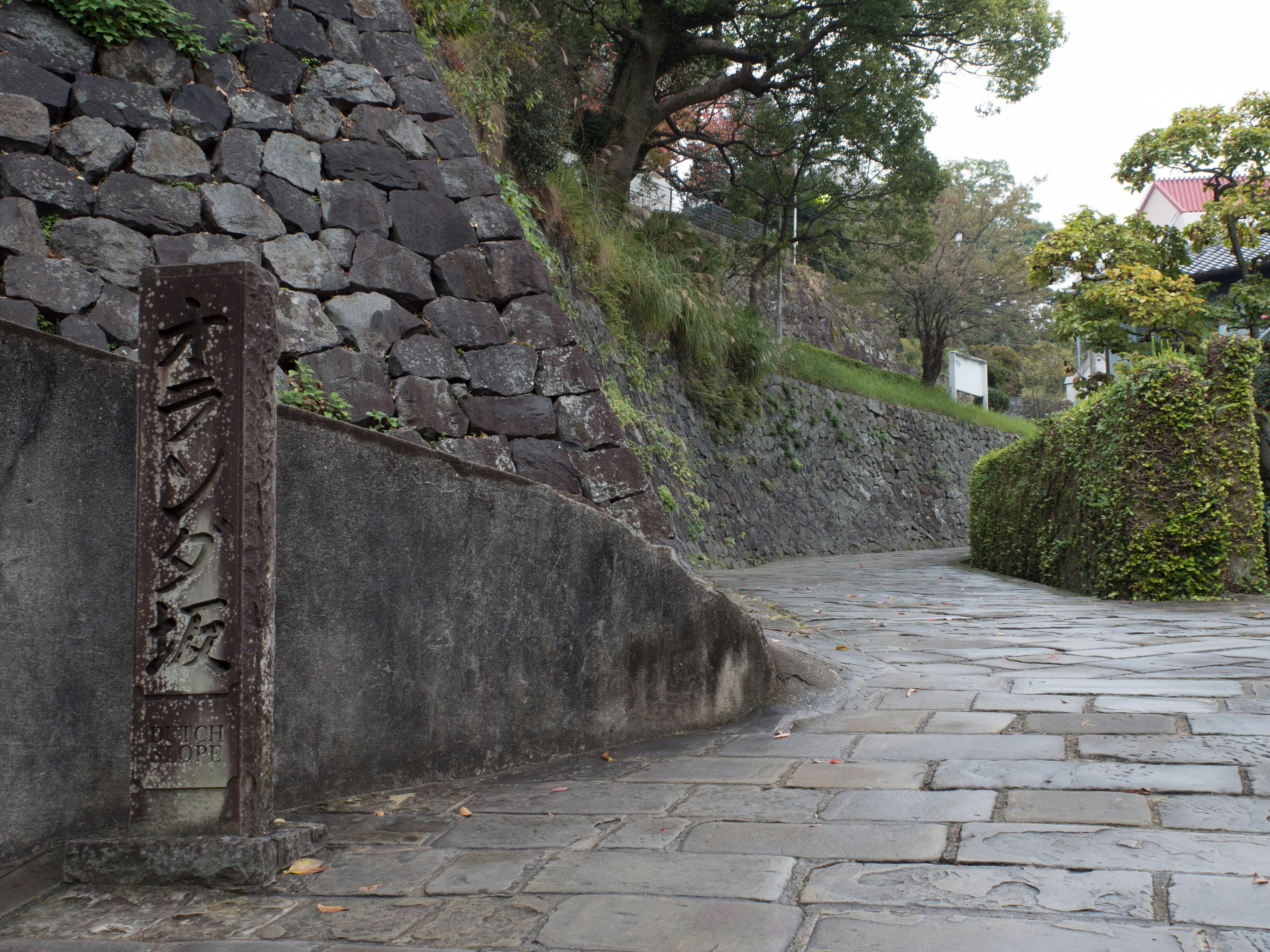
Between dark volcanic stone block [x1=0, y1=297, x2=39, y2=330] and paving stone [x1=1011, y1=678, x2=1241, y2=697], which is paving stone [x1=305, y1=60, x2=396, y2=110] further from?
paving stone [x1=1011, y1=678, x2=1241, y2=697]

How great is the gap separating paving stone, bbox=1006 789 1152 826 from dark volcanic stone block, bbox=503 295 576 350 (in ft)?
14.5

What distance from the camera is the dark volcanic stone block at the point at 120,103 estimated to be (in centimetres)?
561

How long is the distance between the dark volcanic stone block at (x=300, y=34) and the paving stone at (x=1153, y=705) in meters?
6.46

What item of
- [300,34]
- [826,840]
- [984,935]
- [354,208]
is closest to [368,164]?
[354,208]

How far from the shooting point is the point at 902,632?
6.60m

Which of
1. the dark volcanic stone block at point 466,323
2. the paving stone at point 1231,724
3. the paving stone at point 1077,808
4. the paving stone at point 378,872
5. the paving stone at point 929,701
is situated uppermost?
the dark volcanic stone block at point 466,323

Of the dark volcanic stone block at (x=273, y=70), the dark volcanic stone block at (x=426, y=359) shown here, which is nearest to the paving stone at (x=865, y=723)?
the dark volcanic stone block at (x=426, y=359)

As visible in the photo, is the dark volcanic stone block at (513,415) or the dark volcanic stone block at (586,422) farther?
the dark volcanic stone block at (586,422)

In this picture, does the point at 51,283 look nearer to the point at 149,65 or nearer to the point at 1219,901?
the point at 149,65

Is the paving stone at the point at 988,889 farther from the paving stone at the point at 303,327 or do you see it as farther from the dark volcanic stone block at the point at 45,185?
the dark volcanic stone block at the point at 45,185

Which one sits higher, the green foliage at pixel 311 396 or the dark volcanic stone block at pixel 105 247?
the dark volcanic stone block at pixel 105 247

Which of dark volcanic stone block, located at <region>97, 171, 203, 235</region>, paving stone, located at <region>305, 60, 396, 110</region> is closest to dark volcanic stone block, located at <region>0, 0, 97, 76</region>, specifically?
dark volcanic stone block, located at <region>97, 171, 203, 235</region>

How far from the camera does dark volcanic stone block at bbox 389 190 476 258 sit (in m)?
6.32

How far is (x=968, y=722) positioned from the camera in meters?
3.93
